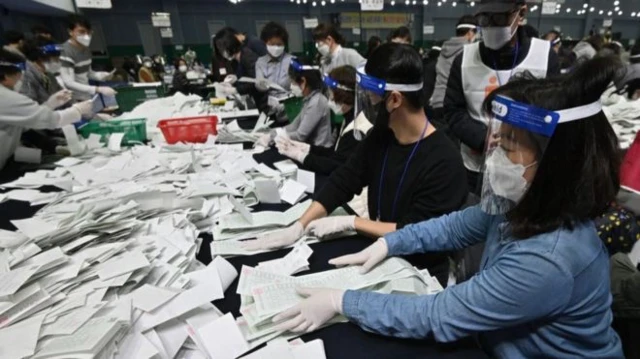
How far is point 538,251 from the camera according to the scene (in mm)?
664

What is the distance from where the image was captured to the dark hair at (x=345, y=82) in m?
1.92

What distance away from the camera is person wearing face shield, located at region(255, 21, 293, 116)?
327cm

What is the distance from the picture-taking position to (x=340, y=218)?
122 cm

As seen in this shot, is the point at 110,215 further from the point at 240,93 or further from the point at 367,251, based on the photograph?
the point at 240,93

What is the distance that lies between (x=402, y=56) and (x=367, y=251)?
64 cm

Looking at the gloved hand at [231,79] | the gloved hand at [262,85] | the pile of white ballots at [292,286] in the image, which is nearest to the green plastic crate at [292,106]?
the gloved hand at [262,85]

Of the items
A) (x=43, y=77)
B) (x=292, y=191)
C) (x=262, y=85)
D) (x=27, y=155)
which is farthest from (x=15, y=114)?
(x=262, y=85)

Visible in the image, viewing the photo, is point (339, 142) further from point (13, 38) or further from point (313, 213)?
point (13, 38)

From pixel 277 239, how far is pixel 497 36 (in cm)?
138

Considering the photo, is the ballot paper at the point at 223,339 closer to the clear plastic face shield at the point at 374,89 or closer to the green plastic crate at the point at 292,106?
the clear plastic face shield at the point at 374,89

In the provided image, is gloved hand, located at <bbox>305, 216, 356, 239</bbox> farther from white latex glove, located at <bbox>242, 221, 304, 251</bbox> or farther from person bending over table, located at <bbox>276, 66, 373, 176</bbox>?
person bending over table, located at <bbox>276, 66, 373, 176</bbox>

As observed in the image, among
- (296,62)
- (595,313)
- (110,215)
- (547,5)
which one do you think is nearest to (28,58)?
(296,62)

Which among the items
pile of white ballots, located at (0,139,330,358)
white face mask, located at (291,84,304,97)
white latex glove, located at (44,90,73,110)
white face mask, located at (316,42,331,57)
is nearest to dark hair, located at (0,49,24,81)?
white latex glove, located at (44,90,73,110)

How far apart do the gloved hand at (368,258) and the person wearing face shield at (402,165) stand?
0.14m
